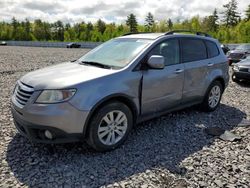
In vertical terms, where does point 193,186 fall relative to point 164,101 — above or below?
below

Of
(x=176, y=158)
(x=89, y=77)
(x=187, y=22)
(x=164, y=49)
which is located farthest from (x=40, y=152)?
(x=187, y=22)

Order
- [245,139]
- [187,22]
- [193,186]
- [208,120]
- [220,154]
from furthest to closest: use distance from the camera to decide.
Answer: [187,22], [208,120], [245,139], [220,154], [193,186]

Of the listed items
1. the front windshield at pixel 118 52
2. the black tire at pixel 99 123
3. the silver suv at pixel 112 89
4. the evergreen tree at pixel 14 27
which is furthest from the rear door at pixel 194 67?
the evergreen tree at pixel 14 27

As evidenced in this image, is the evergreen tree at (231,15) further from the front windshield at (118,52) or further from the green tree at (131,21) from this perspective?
the front windshield at (118,52)

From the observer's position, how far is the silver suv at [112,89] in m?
3.32

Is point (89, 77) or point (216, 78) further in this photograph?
point (216, 78)

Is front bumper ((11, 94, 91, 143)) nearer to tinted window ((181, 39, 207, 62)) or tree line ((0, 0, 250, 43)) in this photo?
tinted window ((181, 39, 207, 62))

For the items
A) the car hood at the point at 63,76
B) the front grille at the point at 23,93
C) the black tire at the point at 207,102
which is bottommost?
the black tire at the point at 207,102

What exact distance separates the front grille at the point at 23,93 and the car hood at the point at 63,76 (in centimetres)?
6

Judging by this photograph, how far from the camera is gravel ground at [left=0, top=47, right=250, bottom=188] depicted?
3129 millimetres

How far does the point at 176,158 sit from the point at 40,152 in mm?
1951

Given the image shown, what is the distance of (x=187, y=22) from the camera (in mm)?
77062

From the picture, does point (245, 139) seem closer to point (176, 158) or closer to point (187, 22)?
point (176, 158)

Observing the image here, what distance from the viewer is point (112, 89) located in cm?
360
